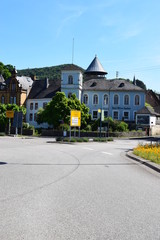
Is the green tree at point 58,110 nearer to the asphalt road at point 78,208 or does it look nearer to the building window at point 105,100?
the building window at point 105,100

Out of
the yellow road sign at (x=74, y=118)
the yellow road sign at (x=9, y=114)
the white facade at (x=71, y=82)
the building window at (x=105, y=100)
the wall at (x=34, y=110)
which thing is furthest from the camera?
the wall at (x=34, y=110)

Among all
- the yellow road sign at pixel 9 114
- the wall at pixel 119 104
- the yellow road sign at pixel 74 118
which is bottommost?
the yellow road sign at pixel 74 118

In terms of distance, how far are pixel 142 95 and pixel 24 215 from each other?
68.5 meters

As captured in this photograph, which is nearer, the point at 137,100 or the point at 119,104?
the point at 137,100

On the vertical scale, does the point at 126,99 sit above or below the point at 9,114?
above

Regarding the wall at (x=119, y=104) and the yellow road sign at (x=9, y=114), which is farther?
the wall at (x=119, y=104)

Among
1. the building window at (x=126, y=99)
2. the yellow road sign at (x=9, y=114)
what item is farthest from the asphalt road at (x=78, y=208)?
the building window at (x=126, y=99)

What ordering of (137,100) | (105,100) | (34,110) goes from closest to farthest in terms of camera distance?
(137,100), (105,100), (34,110)

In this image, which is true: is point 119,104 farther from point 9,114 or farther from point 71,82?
point 9,114

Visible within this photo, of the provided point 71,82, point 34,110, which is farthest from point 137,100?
point 34,110

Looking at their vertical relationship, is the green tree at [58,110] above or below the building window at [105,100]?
below

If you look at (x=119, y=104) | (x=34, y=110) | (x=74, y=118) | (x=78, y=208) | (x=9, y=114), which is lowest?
(x=78, y=208)

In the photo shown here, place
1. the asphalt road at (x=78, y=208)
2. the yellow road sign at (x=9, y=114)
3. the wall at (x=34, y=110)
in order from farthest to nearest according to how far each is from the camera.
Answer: the wall at (x=34, y=110) → the yellow road sign at (x=9, y=114) → the asphalt road at (x=78, y=208)

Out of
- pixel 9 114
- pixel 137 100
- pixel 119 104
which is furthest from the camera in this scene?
pixel 119 104
